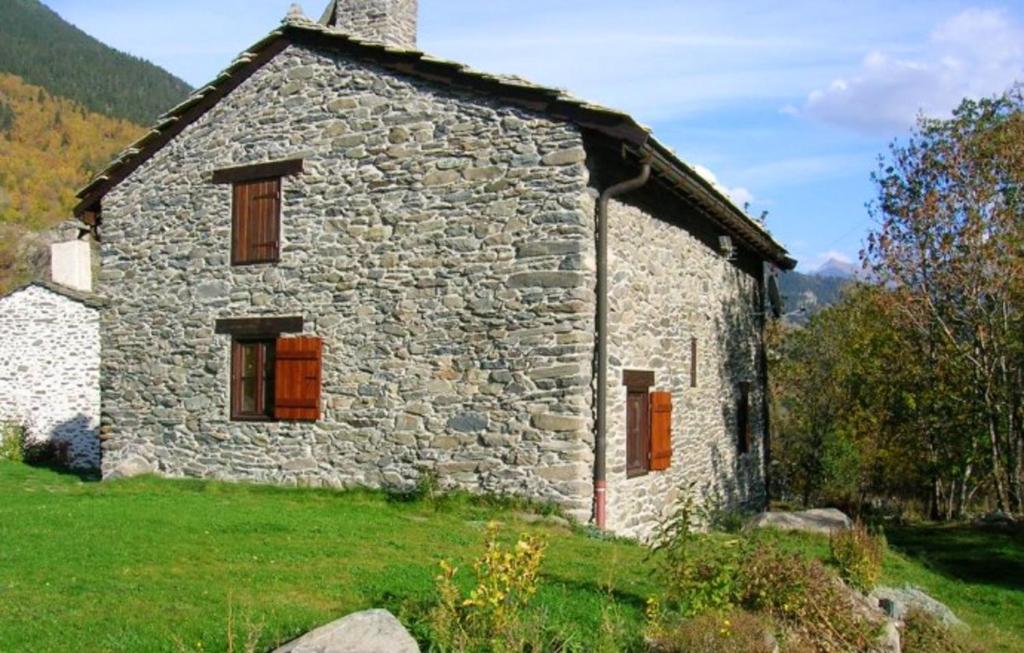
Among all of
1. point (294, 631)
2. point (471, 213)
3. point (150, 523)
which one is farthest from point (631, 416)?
point (294, 631)

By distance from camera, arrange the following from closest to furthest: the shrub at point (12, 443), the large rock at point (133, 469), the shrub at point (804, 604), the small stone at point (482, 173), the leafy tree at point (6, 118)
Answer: the shrub at point (804, 604) < the small stone at point (482, 173) < the large rock at point (133, 469) < the shrub at point (12, 443) < the leafy tree at point (6, 118)

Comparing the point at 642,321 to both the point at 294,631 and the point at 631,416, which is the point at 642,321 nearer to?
the point at 631,416

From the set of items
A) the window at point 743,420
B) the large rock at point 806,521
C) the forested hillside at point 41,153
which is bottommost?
the large rock at point 806,521

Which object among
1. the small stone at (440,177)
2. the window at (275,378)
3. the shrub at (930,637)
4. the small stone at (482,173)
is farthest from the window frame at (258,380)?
the shrub at (930,637)

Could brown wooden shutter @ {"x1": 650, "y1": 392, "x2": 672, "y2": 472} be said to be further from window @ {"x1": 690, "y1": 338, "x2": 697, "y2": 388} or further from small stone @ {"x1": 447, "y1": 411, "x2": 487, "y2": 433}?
small stone @ {"x1": 447, "y1": 411, "x2": 487, "y2": 433}

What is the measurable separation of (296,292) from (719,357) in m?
7.26

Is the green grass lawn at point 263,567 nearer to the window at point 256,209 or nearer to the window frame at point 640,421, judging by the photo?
the window frame at point 640,421

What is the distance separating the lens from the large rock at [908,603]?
326 inches

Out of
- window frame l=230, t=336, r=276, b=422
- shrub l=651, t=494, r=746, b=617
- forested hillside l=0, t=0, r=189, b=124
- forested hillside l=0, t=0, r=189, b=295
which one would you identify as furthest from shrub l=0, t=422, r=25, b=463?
forested hillside l=0, t=0, r=189, b=124

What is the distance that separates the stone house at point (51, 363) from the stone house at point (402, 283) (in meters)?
8.57

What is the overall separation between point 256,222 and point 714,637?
9.79 m

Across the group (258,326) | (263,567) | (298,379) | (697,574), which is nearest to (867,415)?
(298,379)

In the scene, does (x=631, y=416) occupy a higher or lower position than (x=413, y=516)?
higher

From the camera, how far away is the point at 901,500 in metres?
25.0
